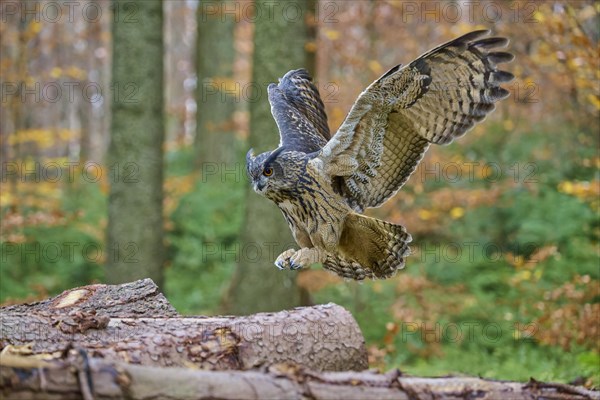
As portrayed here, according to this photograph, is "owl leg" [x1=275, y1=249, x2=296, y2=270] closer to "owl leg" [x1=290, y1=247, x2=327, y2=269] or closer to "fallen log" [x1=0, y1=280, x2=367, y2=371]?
"owl leg" [x1=290, y1=247, x2=327, y2=269]

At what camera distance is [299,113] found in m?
5.51

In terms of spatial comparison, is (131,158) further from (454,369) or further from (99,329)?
(99,329)

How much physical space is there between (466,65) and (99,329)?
2.75 m

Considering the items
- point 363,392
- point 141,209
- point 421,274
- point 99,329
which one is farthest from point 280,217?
point 363,392

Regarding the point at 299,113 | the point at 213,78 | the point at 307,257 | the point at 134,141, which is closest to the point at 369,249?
the point at 307,257

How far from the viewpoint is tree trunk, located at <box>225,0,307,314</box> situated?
835 centimetres

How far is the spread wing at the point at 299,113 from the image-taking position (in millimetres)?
5090

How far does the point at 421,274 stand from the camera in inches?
383

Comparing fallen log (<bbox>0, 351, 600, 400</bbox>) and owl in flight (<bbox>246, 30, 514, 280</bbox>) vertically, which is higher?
owl in flight (<bbox>246, 30, 514, 280</bbox>)

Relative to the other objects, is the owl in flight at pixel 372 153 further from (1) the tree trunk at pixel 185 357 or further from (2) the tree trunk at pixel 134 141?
(2) the tree trunk at pixel 134 141

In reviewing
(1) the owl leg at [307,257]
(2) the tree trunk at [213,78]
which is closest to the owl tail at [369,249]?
(1) the owl leg at [307,257]

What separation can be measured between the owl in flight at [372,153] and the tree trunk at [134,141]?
12.1 feet

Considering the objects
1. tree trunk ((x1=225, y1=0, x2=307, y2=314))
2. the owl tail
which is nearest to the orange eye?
the owl tail

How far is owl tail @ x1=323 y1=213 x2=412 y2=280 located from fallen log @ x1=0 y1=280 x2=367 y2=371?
4.52 ft
